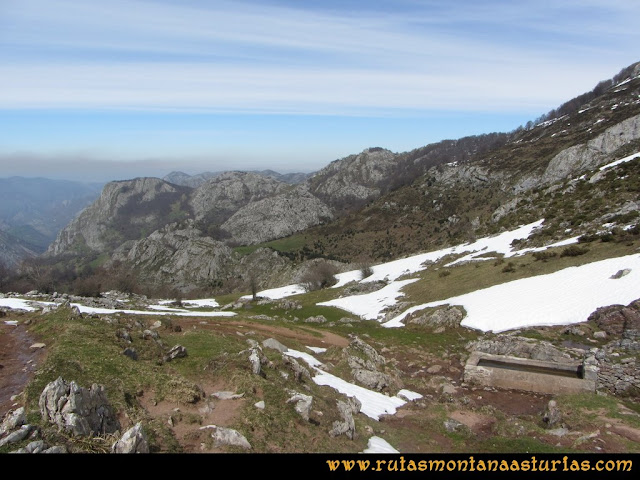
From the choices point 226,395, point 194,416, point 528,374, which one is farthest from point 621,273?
point 194,416

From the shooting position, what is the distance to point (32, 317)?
2402cm

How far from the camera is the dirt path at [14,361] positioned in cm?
1299

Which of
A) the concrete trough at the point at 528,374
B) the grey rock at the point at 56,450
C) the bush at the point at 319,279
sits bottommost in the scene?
the bush at the point at 319,279

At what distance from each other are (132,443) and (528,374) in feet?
71.9

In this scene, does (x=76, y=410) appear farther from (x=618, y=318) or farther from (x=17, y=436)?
(x=618, y=318)

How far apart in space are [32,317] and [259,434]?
20410 mm

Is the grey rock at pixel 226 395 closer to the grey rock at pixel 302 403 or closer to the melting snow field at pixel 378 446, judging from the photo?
the grey rock at pixel 302 403

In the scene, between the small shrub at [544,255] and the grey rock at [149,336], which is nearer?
the grey rock at [149,336]

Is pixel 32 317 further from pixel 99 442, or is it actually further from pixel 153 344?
pixel 99 442

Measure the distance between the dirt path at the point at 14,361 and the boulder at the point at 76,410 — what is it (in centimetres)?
194

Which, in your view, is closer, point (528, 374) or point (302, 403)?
point (302, 403)

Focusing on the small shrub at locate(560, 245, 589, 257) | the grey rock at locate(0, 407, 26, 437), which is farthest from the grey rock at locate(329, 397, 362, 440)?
the small shrub at locate(560, 245, 589, 257)

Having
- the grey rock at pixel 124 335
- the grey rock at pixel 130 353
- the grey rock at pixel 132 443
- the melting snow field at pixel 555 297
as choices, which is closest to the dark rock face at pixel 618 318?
the melting snow field at pixel 555 297

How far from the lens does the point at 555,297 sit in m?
30.5
